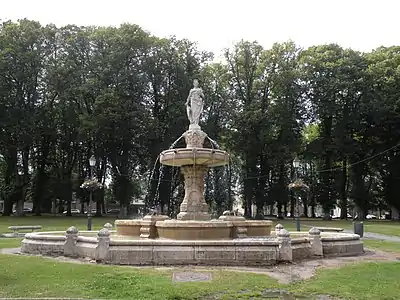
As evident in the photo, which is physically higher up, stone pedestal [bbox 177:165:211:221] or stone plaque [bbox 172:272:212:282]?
stone pedestal [bbox 177:165:211:221]

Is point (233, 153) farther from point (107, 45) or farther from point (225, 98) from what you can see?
point (107, 45)

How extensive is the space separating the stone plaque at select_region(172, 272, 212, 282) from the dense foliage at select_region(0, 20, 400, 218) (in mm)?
31614

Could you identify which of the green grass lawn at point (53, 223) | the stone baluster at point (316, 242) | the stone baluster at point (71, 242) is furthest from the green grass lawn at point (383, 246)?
the green grass lawn at point (53, 223)

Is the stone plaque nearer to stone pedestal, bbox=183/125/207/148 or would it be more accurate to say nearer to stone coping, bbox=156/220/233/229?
stone coping, bbox=156/220/233/229

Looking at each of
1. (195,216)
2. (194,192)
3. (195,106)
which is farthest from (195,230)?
(195,106)

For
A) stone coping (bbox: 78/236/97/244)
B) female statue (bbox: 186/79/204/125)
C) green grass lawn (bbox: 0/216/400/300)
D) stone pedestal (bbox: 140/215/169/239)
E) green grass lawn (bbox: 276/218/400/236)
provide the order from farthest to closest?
green grass lawn (bbox: 276/218/400/236), female statue (bbox: 186/79/204/125), stone pedestal (bbox: 140/215/169/239), stone coping (bbox: 78/236/97/244), green grass lawn (bbox: 0/216/400/300)

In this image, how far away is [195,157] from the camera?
18953 millimetres

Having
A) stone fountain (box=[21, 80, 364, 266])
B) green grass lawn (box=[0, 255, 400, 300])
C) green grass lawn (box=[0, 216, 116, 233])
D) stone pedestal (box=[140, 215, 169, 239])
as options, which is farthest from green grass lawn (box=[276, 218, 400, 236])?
green grass lawn (box=[0, 255, 400, 300])

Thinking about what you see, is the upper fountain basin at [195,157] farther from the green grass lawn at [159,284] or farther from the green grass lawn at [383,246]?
the green grass lawn at [383,246]

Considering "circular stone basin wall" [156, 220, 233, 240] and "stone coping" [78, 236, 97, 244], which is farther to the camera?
"circular stone basin wall" [156, 220, 233, 240]

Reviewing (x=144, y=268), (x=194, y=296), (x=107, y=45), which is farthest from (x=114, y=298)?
(x=107, y=45)

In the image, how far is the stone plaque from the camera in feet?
36.4

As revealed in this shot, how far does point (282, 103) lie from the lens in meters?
47.6

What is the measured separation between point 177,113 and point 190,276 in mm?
33706
